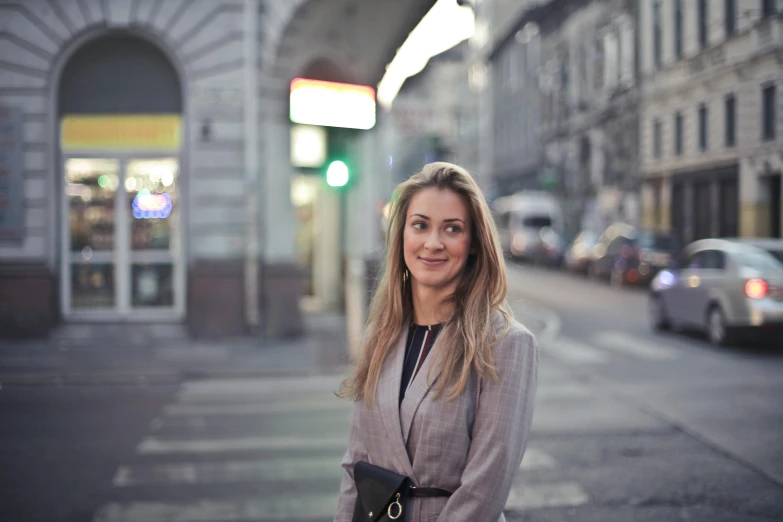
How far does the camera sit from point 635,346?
1337cm

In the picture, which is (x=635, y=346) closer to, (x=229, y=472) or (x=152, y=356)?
(x=152, y=356)

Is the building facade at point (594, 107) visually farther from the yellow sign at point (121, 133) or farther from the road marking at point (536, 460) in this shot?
the yellow sign at point (121, 133)

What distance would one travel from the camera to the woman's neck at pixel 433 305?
266 cm

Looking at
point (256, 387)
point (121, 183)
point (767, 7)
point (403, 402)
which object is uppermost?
point (767, 7)

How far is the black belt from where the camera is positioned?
2436 mm

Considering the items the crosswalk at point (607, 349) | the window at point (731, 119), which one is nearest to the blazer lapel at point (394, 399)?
the window at point (731, 119)

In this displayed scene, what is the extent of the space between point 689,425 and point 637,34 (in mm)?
3813

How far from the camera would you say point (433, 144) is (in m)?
15.0

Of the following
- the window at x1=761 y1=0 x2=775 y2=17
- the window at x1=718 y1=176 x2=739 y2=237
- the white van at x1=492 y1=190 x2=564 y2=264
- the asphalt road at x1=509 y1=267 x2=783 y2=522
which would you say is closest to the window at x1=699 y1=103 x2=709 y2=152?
the window at x1=718 y1=176 x2=739 y2=237

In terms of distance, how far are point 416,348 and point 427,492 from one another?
428mm

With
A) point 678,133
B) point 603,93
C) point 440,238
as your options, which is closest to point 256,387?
point 678,133

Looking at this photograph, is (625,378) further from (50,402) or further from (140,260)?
(140,260)

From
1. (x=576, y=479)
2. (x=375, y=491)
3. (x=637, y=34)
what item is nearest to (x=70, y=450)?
(x=576, y=479)

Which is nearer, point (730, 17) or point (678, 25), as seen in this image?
point (730, 17)
